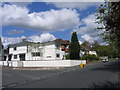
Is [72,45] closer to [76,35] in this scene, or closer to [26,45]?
[76,35]

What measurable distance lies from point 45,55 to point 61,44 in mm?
6979

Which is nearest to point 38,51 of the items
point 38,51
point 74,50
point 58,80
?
point 38,51

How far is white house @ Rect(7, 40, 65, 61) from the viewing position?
43.1 m

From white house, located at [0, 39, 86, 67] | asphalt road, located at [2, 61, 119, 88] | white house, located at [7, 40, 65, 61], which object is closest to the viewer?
asphalt road, located at [2, 61, 119, 88]

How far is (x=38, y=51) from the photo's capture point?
1682 inches

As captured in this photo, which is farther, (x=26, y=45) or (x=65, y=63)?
(x=26, y=45)

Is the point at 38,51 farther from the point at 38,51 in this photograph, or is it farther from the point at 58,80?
the point at 58,80

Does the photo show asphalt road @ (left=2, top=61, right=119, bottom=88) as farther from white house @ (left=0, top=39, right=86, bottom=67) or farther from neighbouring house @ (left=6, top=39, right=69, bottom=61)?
neighbouring house @ (left=6, top=39, right=69, bottom=61)

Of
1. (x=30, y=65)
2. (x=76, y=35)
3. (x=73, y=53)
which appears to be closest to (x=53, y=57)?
(x=73, y=53)

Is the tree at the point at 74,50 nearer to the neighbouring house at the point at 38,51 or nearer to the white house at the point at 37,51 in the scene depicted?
the white house at the point at 37,51

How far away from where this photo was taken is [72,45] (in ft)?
143

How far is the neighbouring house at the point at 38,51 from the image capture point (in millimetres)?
43103

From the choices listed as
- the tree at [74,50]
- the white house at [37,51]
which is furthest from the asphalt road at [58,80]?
the tree at [74,50]

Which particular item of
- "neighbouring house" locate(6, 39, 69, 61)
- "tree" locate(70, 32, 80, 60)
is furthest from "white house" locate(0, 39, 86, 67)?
"tree" locate(70, 32, 80, 60)
